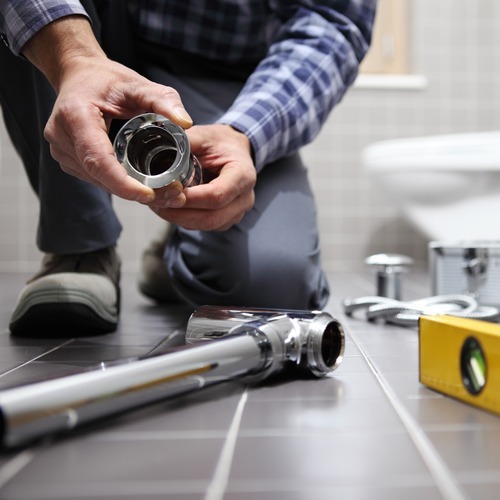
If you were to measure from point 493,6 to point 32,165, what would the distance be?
196 cm

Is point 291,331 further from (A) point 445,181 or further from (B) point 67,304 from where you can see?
(A) point 445,181

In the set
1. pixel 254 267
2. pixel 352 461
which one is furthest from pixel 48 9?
pixel 352 461

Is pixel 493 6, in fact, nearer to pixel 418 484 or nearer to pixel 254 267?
pixel 254 267

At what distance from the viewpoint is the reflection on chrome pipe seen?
0.66 meters

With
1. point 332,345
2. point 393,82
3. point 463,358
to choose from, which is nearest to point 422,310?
point 332,345

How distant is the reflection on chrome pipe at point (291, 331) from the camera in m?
0.66

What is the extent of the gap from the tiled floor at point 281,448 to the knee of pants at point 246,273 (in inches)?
11.6

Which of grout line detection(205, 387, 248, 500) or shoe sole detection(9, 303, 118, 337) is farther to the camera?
shoe sole detection(9, 303, 118, 337)

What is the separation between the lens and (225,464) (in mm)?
452

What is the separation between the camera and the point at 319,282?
1117 mm

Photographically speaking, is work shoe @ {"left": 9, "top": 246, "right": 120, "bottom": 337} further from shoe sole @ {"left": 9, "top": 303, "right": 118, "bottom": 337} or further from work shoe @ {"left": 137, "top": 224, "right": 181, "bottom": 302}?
work shoe @ {"left": 137, "top": 224, "right": 181, "bottom": 302}

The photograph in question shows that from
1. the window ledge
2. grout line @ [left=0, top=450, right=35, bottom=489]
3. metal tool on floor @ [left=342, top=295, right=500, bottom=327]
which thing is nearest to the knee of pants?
metal tool on floor @ [left=342, top=295, right=500, bottom=327]

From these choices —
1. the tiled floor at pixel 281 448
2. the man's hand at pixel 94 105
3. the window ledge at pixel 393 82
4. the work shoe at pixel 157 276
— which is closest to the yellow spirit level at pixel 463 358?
the tiled floor at pixel 281 448

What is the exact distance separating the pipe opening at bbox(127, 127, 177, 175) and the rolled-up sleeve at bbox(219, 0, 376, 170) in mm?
220
